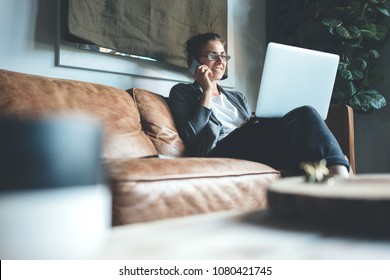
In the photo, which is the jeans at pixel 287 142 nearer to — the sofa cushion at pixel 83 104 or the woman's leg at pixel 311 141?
the woman's leg at pixel 311 141

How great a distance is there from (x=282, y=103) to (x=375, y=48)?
59.0 inches

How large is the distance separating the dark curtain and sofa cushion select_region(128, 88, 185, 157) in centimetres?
30

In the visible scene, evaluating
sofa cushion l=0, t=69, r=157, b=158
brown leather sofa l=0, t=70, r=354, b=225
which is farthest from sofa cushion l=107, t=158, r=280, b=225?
sofa cushion l=0, t=69, r=157, b=158

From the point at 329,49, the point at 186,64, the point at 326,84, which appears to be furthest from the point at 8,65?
the point at 329,49

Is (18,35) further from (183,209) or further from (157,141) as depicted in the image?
(183,209)

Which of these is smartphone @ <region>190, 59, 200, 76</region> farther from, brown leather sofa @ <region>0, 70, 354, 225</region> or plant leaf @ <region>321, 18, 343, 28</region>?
plant leaf @ <region>321, 18, 343, 28</region>

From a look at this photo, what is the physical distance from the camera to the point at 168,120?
184 cm

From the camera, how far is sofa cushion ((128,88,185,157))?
5.68ft

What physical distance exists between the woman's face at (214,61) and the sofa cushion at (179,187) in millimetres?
894

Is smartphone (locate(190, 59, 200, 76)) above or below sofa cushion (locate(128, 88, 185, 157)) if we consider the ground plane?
above

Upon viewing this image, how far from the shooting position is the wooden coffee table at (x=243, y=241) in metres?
0.33

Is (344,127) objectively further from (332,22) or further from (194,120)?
(332,22)

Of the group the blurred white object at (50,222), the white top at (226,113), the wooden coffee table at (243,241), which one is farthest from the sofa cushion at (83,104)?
the blurred white object at (50,222)

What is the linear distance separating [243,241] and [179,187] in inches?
26.5
